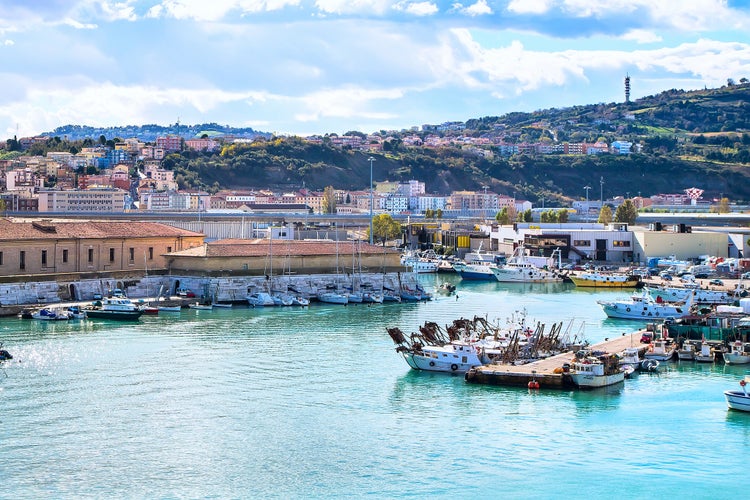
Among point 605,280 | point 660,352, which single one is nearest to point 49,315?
point 660,352

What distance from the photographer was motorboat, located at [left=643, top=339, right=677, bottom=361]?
89.9 feet

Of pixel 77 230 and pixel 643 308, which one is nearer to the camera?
pixel 643 308

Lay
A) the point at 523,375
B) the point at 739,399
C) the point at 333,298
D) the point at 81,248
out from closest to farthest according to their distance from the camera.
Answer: the point at 739,399 → the point at 523,375 → the point at 81,248 → the point at 333,298

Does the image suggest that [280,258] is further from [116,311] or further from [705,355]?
[705,355]

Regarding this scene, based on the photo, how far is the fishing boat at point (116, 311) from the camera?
33.5 metres

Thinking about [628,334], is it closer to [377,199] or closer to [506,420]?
[506,420]

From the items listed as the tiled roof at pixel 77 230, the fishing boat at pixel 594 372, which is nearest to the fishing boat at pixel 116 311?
the tiled roof at pixel 77 230

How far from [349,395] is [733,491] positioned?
26.3 ft

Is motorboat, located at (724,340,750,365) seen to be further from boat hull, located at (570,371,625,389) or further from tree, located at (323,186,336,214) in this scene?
tree, located at (323,186,336,214)

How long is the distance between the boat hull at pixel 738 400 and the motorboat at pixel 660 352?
5273mm

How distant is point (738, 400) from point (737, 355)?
211 inches

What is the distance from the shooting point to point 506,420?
2103 centimetres

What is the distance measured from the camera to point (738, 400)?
71.7ft

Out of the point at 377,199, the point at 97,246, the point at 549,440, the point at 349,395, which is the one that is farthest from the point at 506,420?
the point at 377,199
